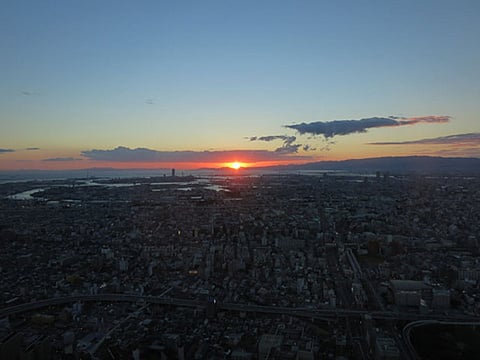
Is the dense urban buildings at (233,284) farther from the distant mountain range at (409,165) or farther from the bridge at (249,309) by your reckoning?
the distant mountain range at (409,165)

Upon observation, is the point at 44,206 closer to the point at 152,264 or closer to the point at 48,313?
the point at 152,264

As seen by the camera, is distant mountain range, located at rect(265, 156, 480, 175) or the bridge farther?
distant mountain range, located at rect(265, 156, 480, 175)

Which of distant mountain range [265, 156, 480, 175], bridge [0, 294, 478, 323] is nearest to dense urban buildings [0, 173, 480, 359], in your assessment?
bridge [0, 294, 478, 323]

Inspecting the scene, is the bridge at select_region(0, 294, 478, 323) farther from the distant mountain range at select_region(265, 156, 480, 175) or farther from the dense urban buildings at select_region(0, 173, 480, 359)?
the distant mountain range at select_region(265, 156, 480, 175)

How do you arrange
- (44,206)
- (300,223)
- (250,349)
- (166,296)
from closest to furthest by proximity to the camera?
(250,349), (166,296), (300,223), (44,206)

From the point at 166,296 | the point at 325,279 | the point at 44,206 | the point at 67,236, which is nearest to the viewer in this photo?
the point at 166,296

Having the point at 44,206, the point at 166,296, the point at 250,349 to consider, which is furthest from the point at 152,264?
the point at 44,206

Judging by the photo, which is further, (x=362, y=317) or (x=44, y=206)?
(x=44, y=206)

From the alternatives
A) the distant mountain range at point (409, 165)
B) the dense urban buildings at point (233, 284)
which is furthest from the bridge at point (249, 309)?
the distant mountain range at point (409, 165)

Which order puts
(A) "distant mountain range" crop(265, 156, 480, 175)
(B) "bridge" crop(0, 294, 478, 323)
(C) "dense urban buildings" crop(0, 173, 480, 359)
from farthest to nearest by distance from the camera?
(A) "distant mountain range" crop(265, 156, 480, 175) < (B) "bridge" crop(0, 294, 478, 323) < (C) "dense urban buildings" crop(0, 173, 480, 359)
